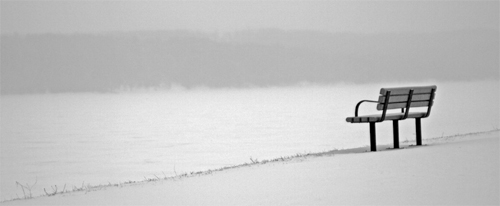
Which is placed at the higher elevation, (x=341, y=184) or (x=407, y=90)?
(x=407, y=90)

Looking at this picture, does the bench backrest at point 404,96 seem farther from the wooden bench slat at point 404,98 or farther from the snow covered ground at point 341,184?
the snow covered ground at point 341,184

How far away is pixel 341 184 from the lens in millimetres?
7996

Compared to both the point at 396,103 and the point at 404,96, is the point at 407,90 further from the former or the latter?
the point at 396,103

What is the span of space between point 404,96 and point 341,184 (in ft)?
14.0

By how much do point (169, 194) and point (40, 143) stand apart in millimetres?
25361

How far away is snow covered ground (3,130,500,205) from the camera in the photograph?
7199 millimetres

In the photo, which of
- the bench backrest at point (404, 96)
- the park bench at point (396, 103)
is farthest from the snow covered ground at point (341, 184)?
the bench backrest at point (404, 96)

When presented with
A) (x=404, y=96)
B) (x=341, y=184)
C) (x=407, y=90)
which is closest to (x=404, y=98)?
(x=404, y=96)

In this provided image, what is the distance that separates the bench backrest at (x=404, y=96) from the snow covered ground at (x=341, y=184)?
4.12ft

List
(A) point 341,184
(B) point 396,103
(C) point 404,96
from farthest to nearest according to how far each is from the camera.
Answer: (C) point 404,96 < (B) point 396,103 < (A) point 341,184

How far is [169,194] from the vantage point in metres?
8.42

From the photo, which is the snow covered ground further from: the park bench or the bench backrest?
the bench backrest

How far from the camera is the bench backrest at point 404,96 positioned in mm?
11516

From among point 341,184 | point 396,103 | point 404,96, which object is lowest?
point 341,184
